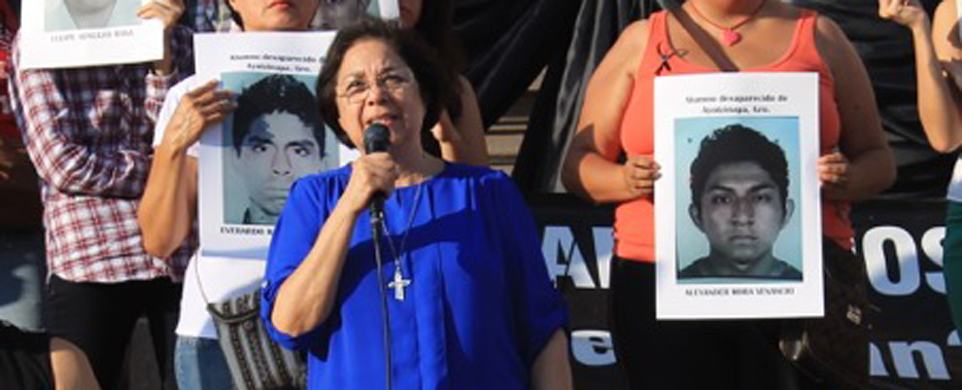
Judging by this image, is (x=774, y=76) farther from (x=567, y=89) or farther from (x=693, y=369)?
(x=567, y=89)

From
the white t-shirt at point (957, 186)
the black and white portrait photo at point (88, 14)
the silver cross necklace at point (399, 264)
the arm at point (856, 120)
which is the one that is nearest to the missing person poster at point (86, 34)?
the black and white portrait photo at point (88, 14)

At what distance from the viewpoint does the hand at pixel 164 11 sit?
4760mm

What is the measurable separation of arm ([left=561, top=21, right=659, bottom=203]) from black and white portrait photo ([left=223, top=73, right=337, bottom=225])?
66 cm

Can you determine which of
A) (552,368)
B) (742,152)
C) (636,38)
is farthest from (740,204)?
(552,368)

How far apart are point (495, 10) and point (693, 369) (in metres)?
2.28

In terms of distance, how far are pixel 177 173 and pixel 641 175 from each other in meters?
1.08

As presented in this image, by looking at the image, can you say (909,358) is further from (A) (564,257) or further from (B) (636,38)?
(B) (636,38)

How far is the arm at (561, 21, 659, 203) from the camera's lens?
449 centimetres

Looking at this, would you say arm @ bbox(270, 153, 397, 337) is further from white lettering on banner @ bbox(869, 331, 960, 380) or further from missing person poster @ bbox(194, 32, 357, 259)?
white lettering on banner @ bbox(869, 331, 960, 380)

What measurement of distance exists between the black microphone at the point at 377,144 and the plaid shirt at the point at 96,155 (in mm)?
1361

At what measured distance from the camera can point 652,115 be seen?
4.41 metres

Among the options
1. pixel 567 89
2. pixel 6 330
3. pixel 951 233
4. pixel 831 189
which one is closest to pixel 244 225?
pixel 6 330

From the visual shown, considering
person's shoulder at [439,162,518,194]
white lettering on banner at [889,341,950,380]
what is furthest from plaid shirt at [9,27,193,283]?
white lettering on banner at [889,341,950,380]

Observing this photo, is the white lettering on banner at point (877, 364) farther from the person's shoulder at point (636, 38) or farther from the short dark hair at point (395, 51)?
the short dark hair at point (395, 51)
